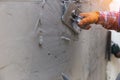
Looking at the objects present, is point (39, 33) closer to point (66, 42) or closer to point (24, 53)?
point (24, 53)

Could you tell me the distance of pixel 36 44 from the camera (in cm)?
136

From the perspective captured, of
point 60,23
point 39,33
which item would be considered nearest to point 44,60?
point 39,33

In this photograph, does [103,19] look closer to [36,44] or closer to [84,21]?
[84,21]

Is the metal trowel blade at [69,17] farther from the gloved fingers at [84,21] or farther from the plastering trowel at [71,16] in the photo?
the gloved fingers at [84,21]

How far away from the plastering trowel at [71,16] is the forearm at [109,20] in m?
0.15

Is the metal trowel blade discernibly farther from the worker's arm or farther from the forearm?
Result: the forearm

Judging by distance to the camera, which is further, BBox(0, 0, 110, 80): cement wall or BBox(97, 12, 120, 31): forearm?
BBox(97, 12, 120, 31): forearm

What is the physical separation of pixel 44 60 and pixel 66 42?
321 mm

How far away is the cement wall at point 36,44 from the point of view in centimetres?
116

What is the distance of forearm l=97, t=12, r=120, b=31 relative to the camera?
1.62m

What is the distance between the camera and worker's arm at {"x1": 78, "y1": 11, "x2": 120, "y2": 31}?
5.12 ft

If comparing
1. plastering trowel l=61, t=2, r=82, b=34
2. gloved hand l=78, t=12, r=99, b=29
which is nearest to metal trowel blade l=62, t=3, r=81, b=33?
plastering trowel l=61, t=2, r=82, b=34

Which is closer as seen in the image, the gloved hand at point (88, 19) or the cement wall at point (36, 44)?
the cement wall at point (36, 44)

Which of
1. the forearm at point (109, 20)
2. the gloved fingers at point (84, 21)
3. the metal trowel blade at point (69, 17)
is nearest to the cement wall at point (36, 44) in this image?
the metal trowel blade at point (69, 17)
